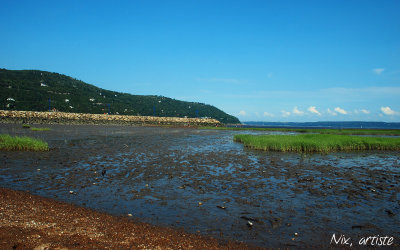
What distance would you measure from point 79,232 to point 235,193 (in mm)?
8239

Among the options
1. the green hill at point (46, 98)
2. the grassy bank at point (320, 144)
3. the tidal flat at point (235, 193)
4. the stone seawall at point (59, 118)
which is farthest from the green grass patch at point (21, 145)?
the green hill at point (46, 98)

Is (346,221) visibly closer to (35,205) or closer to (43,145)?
(35,205)

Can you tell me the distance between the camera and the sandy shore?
730cm

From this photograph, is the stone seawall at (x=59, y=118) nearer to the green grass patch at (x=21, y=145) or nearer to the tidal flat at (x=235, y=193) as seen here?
the green grass patch at (x=21, y=145)

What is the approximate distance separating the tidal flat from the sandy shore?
0.86m

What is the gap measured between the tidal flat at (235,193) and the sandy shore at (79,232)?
86cm

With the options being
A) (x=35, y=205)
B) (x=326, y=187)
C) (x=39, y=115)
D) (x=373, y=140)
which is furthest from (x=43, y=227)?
(x=39, y=115)

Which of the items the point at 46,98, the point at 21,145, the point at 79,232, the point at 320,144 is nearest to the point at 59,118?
the point at 46,98

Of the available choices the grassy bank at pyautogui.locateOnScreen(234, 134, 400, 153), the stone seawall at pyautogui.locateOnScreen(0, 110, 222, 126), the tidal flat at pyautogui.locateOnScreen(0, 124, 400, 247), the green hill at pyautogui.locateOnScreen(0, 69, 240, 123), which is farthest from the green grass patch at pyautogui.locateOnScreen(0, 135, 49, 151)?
the green hill at pyautogui.locateOnScreen(0, 69, 240, 123)

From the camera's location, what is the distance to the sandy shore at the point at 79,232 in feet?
24.0

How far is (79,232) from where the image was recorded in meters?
8.09

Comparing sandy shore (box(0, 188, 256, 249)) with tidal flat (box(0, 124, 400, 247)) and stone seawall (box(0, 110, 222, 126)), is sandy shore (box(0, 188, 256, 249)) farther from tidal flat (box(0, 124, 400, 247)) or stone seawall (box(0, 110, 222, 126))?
stone seawall (box(0, 110, 222, 126))

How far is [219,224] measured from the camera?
9625 millimetres

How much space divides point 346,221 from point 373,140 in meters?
37.4
